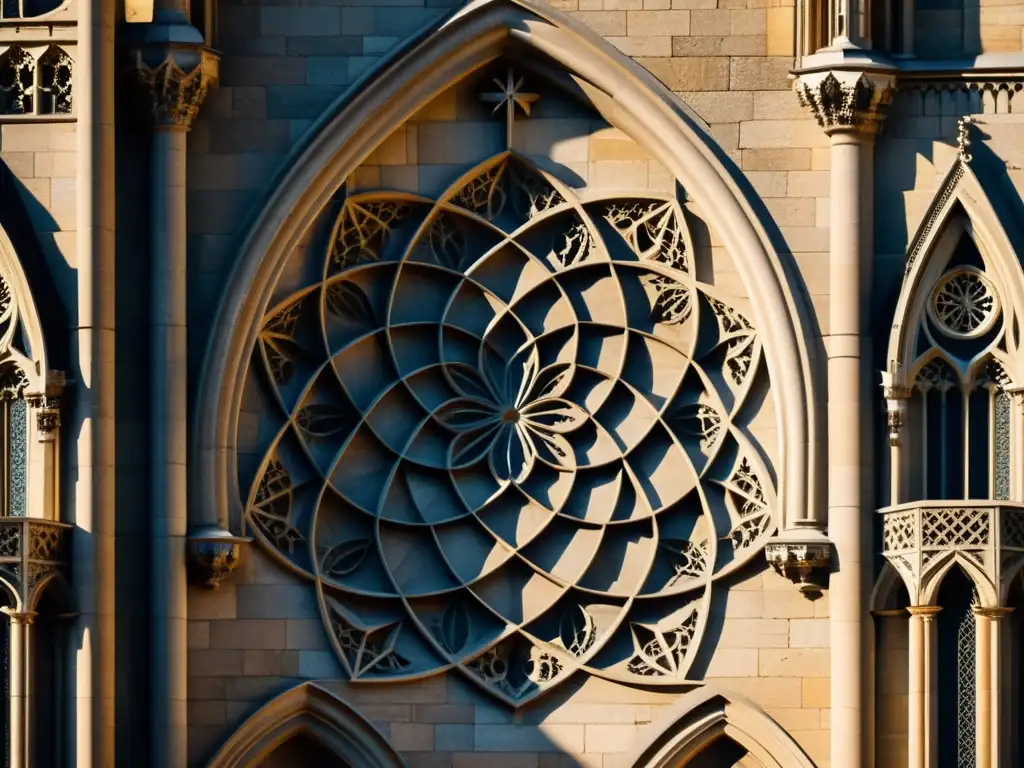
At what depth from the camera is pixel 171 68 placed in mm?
25484

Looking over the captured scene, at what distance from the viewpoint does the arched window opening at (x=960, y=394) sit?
83.8 feet

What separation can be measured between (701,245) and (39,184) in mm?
4936

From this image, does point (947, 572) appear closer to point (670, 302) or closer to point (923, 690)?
point (923, 690)

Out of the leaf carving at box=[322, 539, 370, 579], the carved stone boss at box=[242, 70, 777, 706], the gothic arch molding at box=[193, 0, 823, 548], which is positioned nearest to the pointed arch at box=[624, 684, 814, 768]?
the carved stone boss at box=[242, 70, 777, 706]

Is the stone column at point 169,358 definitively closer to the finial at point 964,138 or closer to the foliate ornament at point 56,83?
the foliate ornament at point 56,83

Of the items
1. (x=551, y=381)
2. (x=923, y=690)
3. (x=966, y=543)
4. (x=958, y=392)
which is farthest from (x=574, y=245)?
(x=923, y=690)

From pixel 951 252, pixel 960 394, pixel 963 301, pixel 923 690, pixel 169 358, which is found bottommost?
pixel 923 690

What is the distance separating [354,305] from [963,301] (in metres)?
4.54

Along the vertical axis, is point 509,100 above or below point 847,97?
above

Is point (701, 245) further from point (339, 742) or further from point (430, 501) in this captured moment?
point (339, 742)

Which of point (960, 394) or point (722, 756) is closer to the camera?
point (960, 394)

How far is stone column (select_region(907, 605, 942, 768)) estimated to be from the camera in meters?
24.9

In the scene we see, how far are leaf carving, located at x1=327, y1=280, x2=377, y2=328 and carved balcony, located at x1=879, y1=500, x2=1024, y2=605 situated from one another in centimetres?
436

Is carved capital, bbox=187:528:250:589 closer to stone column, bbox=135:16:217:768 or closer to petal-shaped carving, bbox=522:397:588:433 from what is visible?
stone column, bbox=135:16:217:768
